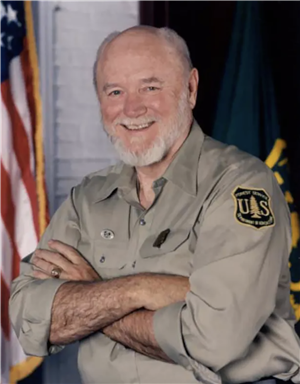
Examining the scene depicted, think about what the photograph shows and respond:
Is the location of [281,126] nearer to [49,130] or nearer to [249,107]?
[249,107]

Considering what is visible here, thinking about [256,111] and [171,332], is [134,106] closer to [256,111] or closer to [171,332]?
[171,332]

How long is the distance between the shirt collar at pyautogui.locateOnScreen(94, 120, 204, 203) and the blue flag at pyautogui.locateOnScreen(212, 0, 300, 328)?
0.83 metres

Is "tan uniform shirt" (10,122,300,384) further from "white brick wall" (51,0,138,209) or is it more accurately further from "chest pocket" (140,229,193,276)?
"white brick wall" (51,0,138,209)

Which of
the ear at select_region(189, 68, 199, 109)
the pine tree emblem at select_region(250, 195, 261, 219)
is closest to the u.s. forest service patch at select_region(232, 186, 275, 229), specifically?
the pine tree emblem at select_region(250, 195, 261, 219)

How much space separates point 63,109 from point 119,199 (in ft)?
3.14

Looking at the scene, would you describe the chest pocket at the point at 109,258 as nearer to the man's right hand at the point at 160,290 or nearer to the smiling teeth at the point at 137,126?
the man's right hand at the point at 160,290


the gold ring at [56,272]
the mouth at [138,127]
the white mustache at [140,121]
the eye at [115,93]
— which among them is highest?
the eye at [115,93]

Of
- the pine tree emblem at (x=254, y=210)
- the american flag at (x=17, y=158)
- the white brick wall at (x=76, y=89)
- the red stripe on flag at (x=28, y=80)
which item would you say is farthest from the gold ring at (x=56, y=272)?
the white brick wall at (x=76, y=89)

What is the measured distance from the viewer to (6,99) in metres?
2.50

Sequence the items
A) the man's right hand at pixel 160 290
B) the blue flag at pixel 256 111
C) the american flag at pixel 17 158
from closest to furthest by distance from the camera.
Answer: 1. the man's right hand at pixel 160 290
2. the american flag at pixel 17 158
3. the blue flag at pixel 256 111

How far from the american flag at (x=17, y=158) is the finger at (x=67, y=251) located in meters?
0.65

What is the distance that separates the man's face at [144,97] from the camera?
73.9 inches

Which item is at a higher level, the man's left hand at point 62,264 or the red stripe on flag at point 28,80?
the red stripe on flag at point 28,80

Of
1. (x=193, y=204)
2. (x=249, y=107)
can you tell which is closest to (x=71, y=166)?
(x=249, y=107)
